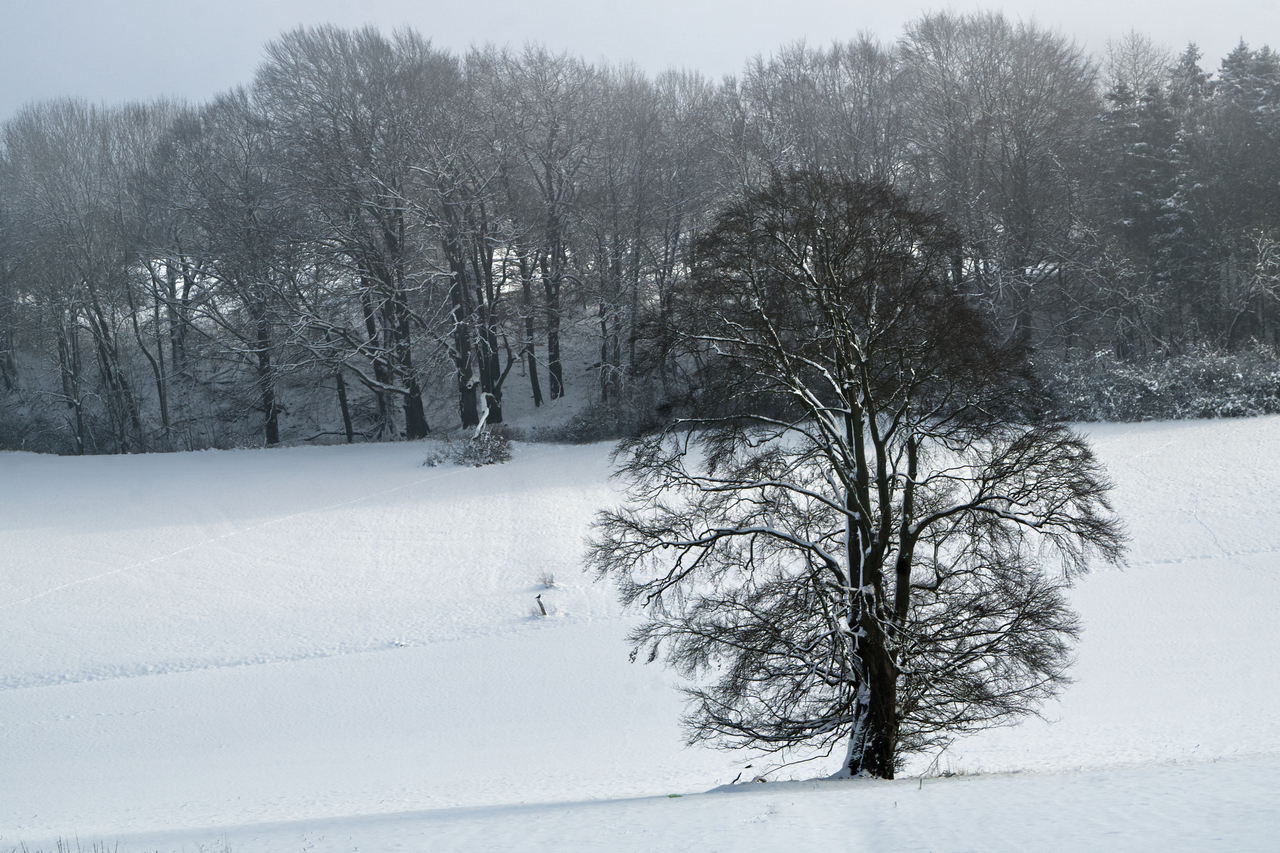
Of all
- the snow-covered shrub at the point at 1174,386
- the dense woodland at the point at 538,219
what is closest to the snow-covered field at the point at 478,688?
the snow-covered shrub at the point at 1174,386

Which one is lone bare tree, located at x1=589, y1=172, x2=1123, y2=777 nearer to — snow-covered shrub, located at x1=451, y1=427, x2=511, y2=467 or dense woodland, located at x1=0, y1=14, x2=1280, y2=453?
snow-covered shrub, located at x1=451, y1=427, x2=511, y2=467

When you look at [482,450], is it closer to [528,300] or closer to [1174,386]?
[528,300]

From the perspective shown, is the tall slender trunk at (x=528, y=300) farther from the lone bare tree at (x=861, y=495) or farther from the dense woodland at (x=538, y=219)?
the lone bare tree at (x=861, y=495)

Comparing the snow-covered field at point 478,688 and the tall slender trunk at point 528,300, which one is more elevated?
the tall slender trunk at point 528,300

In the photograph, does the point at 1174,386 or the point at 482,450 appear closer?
the point at 482,450

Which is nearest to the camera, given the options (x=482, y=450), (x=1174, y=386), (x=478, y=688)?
(x=478, y=688)

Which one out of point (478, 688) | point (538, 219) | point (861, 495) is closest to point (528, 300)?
point (538, 219)

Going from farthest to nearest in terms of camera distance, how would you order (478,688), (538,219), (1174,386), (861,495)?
1. (538,219)
2. (1174,386)
3. (478,688)
4. (861,495)

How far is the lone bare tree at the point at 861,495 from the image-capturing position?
1079cm

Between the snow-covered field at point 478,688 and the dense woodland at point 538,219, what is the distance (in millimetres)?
6206

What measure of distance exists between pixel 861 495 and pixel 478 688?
26.9 feet

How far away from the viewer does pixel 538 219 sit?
31.5 meters

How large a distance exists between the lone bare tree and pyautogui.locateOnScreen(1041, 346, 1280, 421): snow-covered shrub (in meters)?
17.7

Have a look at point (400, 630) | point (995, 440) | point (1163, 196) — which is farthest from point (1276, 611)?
point (1163, 196)
